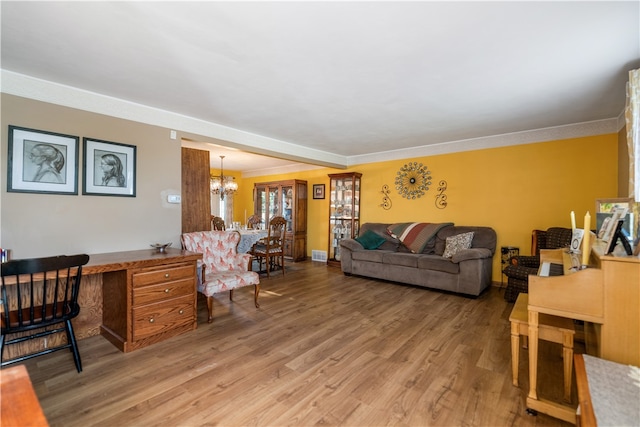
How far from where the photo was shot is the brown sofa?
388cm

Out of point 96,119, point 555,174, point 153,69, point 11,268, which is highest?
point 153,69

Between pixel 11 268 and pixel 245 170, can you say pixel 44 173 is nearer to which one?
pixel 11 268

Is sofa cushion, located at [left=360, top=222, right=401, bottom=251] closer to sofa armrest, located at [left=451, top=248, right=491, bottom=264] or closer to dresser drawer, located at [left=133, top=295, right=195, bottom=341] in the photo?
sofa armrest, located at [left=451, top=248, right=491, bottom=264]

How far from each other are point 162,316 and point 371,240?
3.64m

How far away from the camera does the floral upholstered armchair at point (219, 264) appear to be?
10.00 ft

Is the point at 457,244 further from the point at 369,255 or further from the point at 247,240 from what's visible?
the point at 247,240

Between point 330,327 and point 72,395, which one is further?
point 330,327

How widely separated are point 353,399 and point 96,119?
342cm

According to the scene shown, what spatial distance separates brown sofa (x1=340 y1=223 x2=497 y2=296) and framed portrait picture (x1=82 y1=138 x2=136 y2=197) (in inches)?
137

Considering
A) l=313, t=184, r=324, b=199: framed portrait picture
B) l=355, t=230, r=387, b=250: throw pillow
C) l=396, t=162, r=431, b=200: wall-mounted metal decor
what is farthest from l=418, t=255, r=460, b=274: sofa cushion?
l=313, t=184, r=324, b=199: framed portrait picture

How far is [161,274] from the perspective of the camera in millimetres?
2604

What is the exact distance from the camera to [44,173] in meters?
2.50

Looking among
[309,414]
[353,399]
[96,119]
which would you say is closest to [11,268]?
[96,119]

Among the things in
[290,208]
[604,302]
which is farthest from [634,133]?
[290,208]
